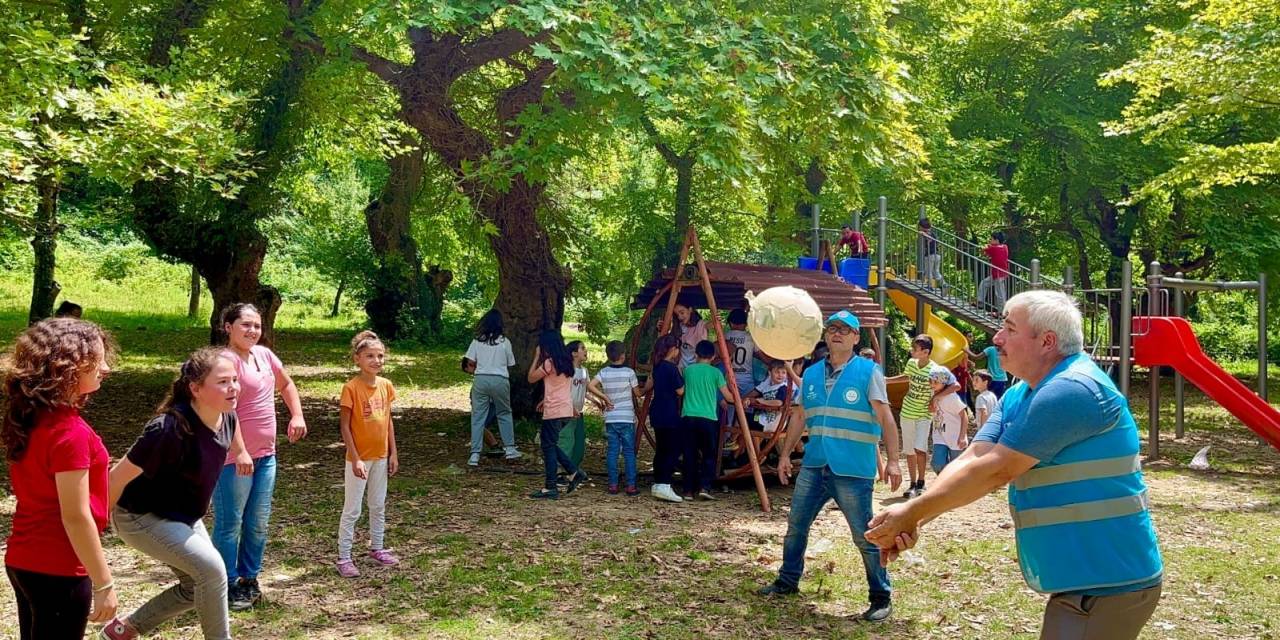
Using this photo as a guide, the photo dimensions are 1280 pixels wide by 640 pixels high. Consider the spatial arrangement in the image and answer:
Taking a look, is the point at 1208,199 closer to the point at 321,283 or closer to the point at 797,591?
the point at 797,591

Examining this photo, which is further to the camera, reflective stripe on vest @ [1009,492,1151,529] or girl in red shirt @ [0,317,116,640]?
girl in red shirt @ [0,317,116,640]

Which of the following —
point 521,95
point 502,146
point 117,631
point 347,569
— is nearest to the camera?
point 117,631

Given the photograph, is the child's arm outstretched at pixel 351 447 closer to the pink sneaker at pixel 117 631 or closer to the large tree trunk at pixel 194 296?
the pink sneaker at pixel 117 631

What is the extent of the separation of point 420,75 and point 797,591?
876cm

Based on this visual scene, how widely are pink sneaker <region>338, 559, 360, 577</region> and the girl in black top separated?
7.77 ft

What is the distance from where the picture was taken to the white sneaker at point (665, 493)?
10500mm

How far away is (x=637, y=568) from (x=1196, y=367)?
9.66 metres

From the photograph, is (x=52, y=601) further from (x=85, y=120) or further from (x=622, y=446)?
(x=622, y=446)

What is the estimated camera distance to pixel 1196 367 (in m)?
14.1

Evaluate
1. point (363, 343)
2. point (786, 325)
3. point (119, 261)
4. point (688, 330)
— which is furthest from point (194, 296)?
point (786, 325)

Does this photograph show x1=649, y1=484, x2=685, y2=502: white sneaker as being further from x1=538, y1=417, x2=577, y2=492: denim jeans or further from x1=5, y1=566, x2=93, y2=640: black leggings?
x1=5, y1=566, x2=93, y2=640: black leggings

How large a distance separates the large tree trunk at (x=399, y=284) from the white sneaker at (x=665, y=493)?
17471mm

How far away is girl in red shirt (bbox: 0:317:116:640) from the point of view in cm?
371

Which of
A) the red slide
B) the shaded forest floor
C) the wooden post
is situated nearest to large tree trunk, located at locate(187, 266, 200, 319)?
the shaded forest floor
